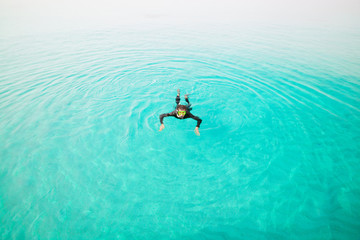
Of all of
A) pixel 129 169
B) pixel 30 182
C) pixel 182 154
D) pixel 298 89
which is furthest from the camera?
pixel 298 89

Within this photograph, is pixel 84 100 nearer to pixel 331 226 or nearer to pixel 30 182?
pixel 30 182

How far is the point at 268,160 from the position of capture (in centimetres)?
949

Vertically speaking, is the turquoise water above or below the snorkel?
below

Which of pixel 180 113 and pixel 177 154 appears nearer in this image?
pixel 180 113

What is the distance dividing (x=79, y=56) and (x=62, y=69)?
17.0 ft

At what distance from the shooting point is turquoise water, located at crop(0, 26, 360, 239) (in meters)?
7.09

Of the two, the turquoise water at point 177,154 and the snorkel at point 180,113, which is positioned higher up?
the snorkel at point 180,113

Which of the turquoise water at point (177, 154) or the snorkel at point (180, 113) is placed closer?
the turquoise water at point (177, 154)

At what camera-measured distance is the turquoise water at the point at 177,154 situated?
23.3 ft

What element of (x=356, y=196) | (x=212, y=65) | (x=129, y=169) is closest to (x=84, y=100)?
(x=129, y=169)

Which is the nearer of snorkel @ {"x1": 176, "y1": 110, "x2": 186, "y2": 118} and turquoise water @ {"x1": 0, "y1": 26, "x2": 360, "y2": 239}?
turquoise water @ {"x1": 0, "y1": 26, "x2": 360, "y2": 239}

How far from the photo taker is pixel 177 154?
32.5 feet

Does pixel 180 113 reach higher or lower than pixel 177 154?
higher

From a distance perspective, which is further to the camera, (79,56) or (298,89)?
(79,56)
